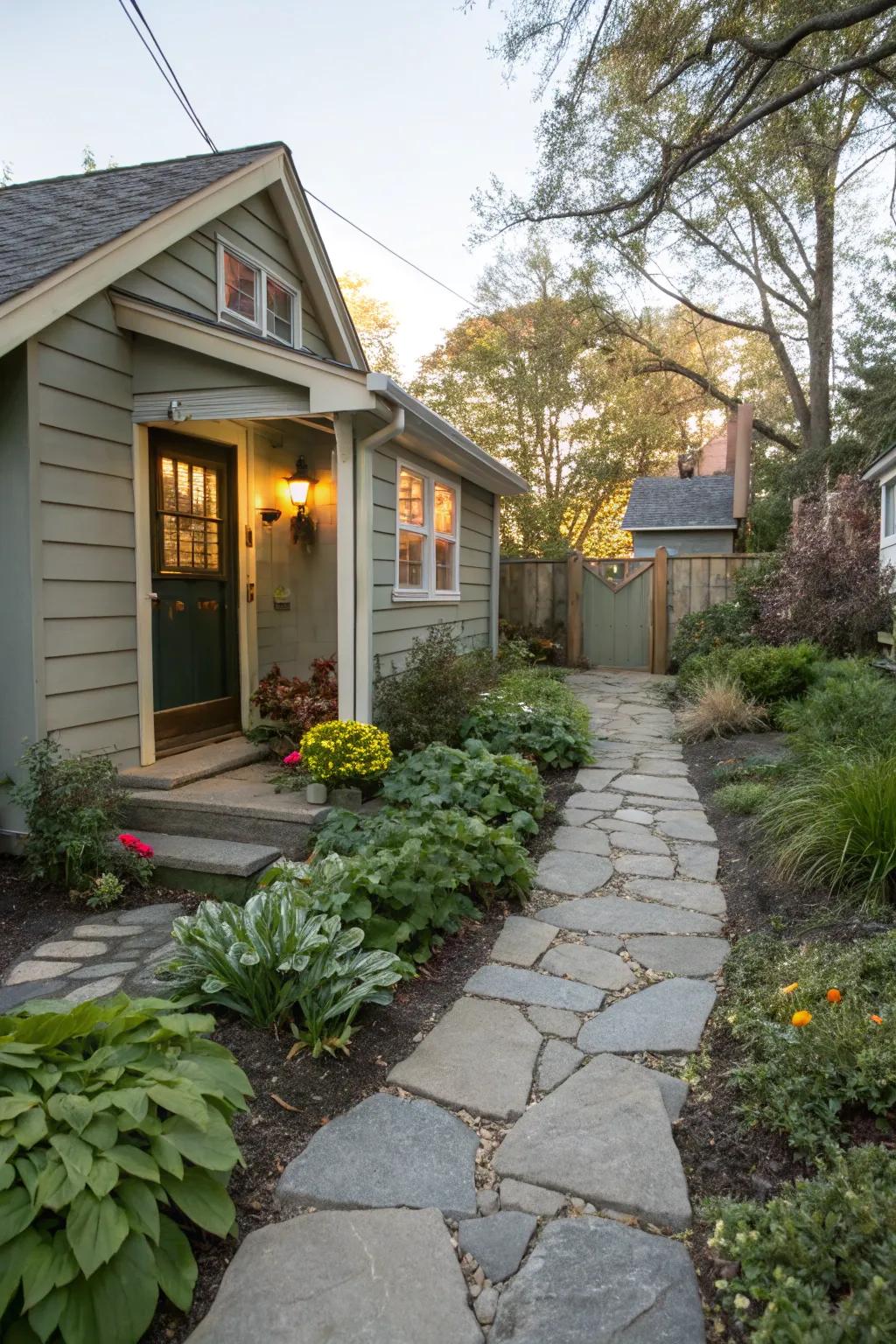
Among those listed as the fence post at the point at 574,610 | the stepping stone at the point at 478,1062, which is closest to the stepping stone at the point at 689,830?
the stepping stone at the point at 478,1062

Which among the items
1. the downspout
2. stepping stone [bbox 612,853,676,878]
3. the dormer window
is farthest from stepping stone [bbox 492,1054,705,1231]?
the dormer window

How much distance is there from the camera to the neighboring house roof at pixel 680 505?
57.4 ft

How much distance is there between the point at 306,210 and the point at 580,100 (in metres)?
2.42

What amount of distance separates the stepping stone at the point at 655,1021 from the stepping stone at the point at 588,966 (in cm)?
13

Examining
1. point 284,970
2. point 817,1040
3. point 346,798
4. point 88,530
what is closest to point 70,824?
point 346,798

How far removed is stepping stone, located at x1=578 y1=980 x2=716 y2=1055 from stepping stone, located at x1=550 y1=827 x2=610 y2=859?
1501 mm

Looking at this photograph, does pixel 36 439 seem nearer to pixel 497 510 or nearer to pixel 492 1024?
pixel 492 1024

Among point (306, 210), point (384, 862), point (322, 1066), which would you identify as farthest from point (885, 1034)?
point (306, 210)

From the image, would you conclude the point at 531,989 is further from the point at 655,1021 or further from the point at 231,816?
the point at 231,816

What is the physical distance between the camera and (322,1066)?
234 cm

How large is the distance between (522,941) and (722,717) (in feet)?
13.4

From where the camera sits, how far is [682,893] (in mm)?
3762

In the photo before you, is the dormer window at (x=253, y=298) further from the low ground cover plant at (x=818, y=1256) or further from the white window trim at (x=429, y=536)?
the low ground cover plant at (x=818, y=1256)

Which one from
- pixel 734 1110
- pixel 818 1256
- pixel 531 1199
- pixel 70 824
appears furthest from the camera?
pixel 70 824
